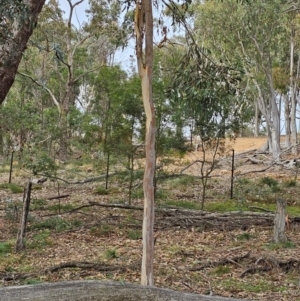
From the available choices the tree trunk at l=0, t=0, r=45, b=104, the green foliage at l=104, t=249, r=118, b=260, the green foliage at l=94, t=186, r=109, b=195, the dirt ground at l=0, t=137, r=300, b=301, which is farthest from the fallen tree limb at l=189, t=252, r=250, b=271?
the green foliage at l=94, t=186, r=109, b=195

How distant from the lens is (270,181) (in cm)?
1511

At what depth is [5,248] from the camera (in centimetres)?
765

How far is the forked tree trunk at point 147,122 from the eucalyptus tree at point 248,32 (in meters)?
14.4

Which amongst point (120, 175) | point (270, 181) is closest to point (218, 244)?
point (120, 175)

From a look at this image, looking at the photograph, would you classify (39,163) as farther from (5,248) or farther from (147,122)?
(147,122)

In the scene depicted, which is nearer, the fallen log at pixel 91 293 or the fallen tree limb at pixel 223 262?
the fallen log at pixel 91 293

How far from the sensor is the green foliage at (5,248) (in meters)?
7.47

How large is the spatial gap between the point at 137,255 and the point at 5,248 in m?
2.07

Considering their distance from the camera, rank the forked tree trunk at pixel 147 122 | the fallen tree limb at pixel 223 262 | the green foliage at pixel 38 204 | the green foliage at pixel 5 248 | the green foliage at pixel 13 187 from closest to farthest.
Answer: the forked tree trunk at pixel 147 122 < the fallen tree limb at pixel 223 262 < the green foliage at pixel 5 248 < the green foliage at pixel 38 204 < the green foliage at pixel 13 187

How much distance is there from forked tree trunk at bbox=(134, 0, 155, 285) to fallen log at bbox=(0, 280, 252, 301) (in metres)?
2.63

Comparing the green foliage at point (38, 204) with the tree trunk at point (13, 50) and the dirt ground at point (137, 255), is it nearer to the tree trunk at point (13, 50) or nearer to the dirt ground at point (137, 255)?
the dirt ground at point (137, 255)

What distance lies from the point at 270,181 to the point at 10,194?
7.70 meters

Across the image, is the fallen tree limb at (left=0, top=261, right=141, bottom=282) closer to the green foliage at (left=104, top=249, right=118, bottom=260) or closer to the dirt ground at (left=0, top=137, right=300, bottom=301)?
the dirt ground at (left=0, top=137, right=300, bottom=301)

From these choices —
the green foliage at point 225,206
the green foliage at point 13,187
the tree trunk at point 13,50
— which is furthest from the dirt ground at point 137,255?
the green foliage at point 13,187
